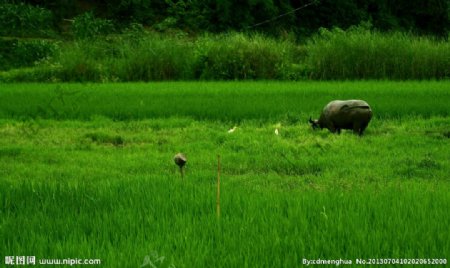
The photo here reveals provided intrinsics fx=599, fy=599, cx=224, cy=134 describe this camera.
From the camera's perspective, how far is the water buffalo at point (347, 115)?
21.5ft

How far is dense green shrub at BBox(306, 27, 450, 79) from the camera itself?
14.3 metres

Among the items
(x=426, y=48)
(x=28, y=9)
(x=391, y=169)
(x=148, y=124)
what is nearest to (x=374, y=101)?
(x=148, y=124)

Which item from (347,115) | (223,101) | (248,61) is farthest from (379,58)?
(347,115)

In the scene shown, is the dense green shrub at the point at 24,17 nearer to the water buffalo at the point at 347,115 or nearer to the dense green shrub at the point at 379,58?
the water buffalo at the point at 347,115

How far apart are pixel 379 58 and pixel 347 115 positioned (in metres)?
8.25

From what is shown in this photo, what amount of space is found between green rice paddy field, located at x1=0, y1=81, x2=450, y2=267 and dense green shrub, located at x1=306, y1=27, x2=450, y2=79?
3.79 metres

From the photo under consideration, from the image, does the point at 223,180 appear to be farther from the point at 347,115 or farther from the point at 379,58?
the point at 379,58

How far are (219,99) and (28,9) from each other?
636 centimetres

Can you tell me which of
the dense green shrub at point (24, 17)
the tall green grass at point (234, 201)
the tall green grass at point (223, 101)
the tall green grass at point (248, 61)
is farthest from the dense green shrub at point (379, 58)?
the dense green shrub at point (24, 17)

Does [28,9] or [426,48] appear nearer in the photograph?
[28,9]

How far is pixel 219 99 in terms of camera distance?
384 inches

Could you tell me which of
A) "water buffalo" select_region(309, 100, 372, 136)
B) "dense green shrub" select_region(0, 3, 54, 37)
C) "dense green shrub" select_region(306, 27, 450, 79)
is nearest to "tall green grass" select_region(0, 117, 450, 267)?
"water buffalo" select_region(309, 100, 372, 136)

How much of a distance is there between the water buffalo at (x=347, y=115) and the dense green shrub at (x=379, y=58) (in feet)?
25.8

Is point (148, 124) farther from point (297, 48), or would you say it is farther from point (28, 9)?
point (297, 48)
